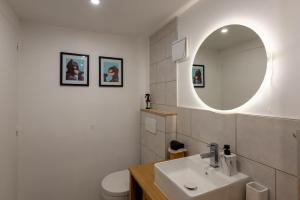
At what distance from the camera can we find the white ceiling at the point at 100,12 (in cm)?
163

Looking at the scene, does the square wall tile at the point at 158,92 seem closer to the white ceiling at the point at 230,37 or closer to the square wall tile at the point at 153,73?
the square wall tile at the point at 153,73

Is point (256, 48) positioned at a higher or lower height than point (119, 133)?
higher

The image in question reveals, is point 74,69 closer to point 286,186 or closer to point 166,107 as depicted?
→ point 166,107

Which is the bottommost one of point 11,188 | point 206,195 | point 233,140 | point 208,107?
point 11,188

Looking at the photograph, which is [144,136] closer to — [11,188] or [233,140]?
[233,140]

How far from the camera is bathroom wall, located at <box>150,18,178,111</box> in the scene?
196cm

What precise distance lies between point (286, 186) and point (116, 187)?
4.94ft

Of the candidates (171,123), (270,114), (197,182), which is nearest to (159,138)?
(171,123)

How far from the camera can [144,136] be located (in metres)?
2.39

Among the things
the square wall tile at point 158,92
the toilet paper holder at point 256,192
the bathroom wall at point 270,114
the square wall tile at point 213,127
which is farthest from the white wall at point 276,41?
the square wall tile at point 158,92

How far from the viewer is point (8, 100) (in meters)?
1.67

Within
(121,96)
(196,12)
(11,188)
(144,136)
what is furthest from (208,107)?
(11,188)

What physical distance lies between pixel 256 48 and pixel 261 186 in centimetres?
85

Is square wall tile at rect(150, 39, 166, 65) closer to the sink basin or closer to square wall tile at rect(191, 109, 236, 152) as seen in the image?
square wall tile at rect(191, 109, 236, 152)
